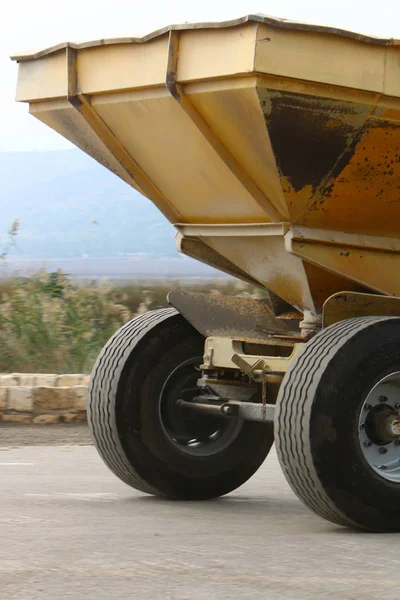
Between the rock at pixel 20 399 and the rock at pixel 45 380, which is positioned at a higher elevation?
the rock at pixel 45 380

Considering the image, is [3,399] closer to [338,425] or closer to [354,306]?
[354,306]

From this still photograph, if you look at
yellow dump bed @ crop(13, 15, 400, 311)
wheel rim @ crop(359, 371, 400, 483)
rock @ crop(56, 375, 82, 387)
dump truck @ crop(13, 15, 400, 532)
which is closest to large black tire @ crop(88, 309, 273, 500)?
dump truck @ crop(13, 15, 400, 532)

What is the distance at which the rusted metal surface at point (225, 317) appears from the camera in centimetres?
723

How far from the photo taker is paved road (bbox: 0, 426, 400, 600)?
491cm

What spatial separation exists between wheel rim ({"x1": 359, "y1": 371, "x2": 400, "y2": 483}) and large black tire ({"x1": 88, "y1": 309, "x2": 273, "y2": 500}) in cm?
130

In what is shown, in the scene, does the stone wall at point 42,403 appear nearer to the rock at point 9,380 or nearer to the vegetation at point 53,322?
the rock at point 9,380

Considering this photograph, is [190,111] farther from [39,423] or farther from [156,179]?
[39,423]

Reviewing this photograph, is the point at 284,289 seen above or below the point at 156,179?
below

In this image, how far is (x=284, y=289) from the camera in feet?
23.3

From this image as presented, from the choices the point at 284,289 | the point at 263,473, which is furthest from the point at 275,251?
the point at 263,473

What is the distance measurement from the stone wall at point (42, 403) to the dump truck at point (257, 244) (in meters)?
3.22

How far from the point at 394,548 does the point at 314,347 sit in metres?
1.04

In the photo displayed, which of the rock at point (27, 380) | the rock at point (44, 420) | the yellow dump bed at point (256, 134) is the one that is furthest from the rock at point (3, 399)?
the yellow dump bed at point (256, 134)

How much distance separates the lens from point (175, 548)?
18.8 ft
